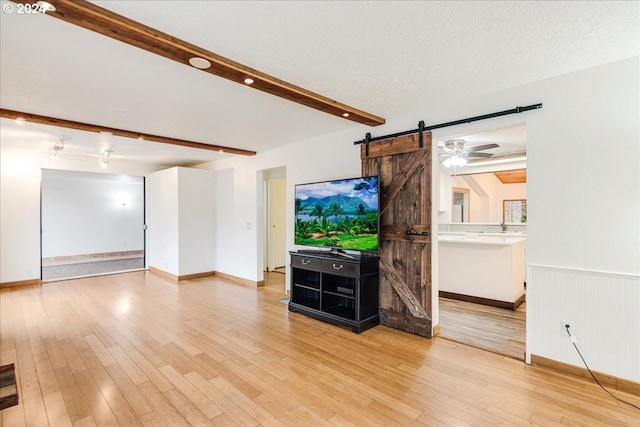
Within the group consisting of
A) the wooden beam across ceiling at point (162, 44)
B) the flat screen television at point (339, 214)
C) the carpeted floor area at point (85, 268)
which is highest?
the wooden beam across ceiling at point (162, 44)

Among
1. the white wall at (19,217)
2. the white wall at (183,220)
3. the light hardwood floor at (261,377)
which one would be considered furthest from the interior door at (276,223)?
the white wall at (19,217)

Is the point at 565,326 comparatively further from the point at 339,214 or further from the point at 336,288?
the point at 339,214

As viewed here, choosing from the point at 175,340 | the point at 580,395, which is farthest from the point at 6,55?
the point at 580,395

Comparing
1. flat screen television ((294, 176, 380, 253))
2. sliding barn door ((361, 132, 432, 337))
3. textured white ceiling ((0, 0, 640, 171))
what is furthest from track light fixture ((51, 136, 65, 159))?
sliding barn door ((361, 132, 432, 337))

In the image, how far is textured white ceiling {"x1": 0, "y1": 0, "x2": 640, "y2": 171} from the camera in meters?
1.77

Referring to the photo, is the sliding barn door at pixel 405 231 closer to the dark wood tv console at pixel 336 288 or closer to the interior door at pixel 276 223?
the dark wood tv console at pixel 336 288

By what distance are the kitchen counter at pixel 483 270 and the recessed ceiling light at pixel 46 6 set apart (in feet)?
15.8

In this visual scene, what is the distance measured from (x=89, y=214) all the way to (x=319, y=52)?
9796mm

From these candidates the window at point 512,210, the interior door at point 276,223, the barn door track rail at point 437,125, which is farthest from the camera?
the window at point 512,210

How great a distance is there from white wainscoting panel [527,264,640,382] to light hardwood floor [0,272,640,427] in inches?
7.7

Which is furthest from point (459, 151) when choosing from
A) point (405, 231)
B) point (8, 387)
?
point (8, 387)

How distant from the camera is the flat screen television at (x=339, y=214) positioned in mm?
3646

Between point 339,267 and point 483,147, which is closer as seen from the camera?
point 339,267

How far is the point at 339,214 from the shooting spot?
156 inches
